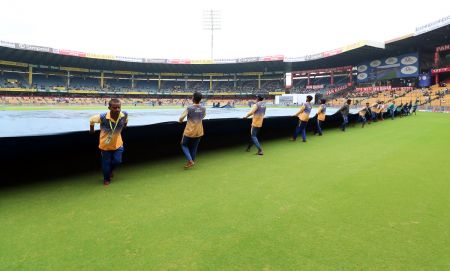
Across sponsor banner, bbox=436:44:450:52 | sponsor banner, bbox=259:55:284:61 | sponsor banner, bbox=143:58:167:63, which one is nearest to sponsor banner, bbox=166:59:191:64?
sponsor banner, bbox=143:58:167:63

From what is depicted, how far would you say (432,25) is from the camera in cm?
3378

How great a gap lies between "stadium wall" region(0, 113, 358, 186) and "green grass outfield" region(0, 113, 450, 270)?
1.98 feet

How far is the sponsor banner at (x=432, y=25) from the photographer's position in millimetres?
31734

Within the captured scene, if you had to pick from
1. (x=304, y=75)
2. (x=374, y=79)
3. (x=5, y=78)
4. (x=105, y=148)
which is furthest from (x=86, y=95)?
(x=105, y=148)

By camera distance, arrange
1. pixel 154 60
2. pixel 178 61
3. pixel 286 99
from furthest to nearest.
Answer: pixel 178 61 < pixel 154 60 < pixel 286 99

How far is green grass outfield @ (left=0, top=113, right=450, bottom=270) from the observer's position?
206 centimetres

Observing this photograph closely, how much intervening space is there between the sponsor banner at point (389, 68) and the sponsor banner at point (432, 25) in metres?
7.03

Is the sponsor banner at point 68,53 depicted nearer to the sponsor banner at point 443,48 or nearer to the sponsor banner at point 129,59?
the sponsor banner at point 129,59

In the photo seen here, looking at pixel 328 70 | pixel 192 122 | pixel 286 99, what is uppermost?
pixel 328 70

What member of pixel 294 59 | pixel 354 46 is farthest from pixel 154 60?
pixel 354 46

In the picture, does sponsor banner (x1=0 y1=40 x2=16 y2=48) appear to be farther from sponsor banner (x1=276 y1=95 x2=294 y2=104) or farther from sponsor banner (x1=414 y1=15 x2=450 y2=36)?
sponsor banner (x1=414 y1=15 x2=450 y2=36)

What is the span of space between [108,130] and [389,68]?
50.8 m

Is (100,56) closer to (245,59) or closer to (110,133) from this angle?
(245,59)

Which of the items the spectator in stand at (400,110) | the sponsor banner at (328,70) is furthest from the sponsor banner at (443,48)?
the spectator in stand at (400,110)
